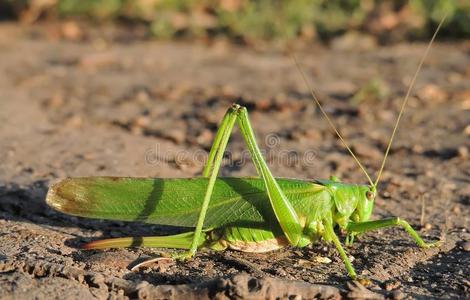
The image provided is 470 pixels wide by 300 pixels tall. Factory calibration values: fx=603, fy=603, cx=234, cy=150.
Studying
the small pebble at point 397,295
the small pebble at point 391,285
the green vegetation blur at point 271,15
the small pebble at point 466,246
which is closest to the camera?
the small pebble at point 397,295

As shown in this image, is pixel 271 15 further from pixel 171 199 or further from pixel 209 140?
pixel 171 199

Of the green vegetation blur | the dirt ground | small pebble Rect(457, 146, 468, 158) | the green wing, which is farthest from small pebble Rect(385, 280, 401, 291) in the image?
the green vegetation blur

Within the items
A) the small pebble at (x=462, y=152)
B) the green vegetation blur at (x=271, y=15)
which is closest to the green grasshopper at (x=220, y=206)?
the small pebble at (x=462, y=152)

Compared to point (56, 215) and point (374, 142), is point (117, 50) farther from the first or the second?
point (56, 215)

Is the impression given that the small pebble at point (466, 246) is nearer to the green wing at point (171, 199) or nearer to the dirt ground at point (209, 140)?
the dirt ground at point (209, 140)

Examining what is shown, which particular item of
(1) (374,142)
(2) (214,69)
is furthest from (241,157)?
(2) (214,69)

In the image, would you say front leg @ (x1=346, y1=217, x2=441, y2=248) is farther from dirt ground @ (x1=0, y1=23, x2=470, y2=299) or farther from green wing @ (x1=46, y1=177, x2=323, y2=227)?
green wing @ (x1=46, y1=177, x2=323, y2=227)
